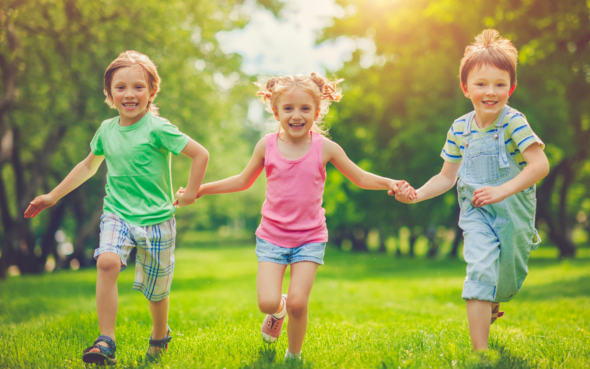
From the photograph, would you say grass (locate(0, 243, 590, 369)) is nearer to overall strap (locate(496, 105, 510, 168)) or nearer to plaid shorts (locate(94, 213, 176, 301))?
plaid shorts (locate(94, 213, 176, 301))

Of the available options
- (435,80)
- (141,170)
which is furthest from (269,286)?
(435,80)

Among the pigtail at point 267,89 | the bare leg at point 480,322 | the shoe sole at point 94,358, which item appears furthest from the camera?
the pigtail at point 267,89

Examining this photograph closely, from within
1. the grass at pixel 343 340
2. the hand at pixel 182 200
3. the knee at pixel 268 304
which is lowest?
the grass at pixel 343 340

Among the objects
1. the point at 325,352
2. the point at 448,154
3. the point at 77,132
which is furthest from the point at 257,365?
the point at 77,132

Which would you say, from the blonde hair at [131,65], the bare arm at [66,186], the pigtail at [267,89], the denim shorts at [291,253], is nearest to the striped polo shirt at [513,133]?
the denim shorts at [291,253]

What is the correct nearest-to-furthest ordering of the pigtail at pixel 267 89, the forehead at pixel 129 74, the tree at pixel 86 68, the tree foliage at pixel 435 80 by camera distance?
the forehead at pixel 129 74, the pigtail at pixel 267 89, the tree at pixel 86 68, the tree foliage at pixel 435 80

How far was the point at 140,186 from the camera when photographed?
380 centimetres

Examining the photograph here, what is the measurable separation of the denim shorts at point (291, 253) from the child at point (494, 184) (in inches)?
42.7

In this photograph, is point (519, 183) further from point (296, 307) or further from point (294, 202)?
point (296, 307)

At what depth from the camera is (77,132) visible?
17078 mm

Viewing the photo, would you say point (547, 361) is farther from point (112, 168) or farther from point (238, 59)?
Answer: point (238, 59)

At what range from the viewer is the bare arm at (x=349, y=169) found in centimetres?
400

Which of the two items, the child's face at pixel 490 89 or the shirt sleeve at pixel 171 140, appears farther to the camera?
the shirt sleeve at pixel 171 140

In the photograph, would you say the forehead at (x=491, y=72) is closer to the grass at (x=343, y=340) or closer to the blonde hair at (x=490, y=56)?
the blonde hair at (x=490, y=56)
